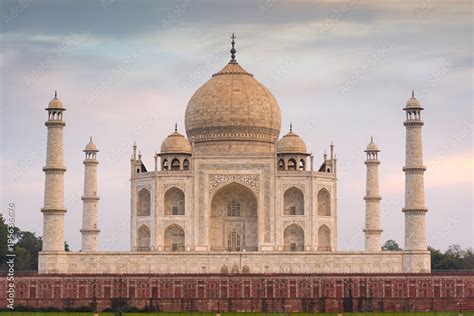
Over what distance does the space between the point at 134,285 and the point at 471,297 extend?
10.1 metres

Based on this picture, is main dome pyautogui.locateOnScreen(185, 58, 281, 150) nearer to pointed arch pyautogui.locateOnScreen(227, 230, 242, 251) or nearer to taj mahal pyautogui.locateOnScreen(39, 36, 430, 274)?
taj mahal pyautogui.locateOnScreen(39, 36, 430, 274)

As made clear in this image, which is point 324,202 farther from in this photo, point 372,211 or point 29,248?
point 29,248

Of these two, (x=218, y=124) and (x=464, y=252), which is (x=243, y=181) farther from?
(x=464, y=252)

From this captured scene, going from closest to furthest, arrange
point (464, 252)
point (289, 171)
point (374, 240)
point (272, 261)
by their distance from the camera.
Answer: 1. point (272, 261)
2. point (289, 171)
3. point (374, 240)
4. point (464, 252)

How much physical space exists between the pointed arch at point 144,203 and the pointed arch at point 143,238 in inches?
22.3

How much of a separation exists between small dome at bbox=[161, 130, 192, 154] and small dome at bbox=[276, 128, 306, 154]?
128 inches

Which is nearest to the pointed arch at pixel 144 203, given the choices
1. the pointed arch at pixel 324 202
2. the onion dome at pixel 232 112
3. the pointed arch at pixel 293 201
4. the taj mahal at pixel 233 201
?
the taj mahal at pixel 233 201

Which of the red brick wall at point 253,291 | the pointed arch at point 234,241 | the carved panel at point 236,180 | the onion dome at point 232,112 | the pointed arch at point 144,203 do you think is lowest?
the red brick wall at point 253,291

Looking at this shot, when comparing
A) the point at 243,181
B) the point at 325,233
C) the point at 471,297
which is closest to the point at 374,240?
the point at 325,233

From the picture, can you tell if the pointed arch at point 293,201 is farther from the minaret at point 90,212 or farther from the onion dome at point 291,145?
the minaret at point 90,212

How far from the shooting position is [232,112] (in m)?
45.8

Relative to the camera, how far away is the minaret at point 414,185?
41.7 m

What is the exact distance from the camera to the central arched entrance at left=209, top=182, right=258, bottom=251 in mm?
44094

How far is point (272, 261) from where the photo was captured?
135ft
